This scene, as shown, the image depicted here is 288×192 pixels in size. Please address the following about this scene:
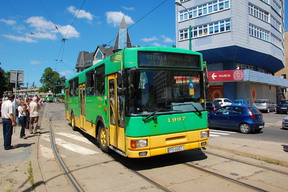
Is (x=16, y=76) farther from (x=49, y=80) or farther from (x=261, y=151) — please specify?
(x=49, y=80)

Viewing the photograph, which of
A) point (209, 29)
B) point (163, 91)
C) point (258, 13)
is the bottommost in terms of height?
point (163, 91)

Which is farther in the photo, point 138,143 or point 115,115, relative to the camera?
point 115,115

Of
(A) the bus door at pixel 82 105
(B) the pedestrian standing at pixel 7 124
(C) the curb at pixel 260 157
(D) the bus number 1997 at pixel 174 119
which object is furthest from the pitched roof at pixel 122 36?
(D) the bus number 1997 at pixel 174 119

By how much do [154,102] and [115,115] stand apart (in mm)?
1294

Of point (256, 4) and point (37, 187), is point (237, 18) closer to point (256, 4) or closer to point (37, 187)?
point (256, 4)

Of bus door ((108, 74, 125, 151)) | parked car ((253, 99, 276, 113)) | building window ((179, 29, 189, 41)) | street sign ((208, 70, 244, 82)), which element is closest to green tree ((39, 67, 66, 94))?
building window ((179, 29, 189, 41))

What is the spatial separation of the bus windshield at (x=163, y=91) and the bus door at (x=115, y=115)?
0.50 m

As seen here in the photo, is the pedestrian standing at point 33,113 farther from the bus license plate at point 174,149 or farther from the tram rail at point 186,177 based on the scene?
the bus license plate at point 174,149

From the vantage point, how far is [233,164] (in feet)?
19.2

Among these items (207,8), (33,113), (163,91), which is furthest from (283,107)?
(33,113)

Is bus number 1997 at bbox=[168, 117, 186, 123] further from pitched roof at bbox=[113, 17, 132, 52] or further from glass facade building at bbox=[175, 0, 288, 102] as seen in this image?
pitched roof at bbox=[113, 17, 132, 52]

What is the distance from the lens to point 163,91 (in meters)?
5.52

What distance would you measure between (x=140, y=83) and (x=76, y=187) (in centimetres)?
260

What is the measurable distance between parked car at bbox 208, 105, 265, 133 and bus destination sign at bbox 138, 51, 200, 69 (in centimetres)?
678
